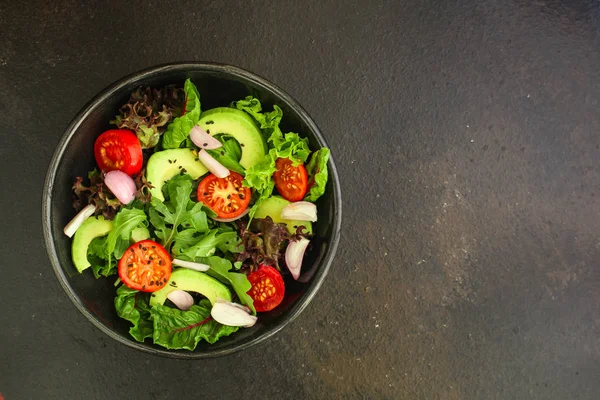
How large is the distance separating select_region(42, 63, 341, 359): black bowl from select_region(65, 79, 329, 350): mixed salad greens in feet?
0.07

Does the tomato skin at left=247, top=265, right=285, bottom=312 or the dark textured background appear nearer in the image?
the tomato skin at left=247, top=265, right=285, bottom=312

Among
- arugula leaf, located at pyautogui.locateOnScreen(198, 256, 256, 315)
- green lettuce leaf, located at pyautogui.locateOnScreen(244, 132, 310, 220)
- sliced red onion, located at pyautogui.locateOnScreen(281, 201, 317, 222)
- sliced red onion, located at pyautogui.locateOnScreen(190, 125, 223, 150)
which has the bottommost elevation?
arugula leaf, located at pyautogui.locateOnScreen(198, 256, 256, 315)

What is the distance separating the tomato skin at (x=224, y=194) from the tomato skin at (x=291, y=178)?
8 centimetres

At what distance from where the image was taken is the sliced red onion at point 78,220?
4.45 feet

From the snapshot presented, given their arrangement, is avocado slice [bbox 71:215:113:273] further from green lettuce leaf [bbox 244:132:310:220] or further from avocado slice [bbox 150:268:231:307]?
green lettuce leaf [bbox 244:132:310:220]

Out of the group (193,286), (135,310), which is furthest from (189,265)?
(135,310)

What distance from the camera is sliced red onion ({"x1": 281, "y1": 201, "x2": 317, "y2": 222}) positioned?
56.6 inches

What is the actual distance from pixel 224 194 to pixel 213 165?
0.07 metres

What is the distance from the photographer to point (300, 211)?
1.44 m

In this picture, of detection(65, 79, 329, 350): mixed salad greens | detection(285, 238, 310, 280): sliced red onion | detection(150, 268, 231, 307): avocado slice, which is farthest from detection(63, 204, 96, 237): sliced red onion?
detection(285, 238, 310, 280): sliced red onion

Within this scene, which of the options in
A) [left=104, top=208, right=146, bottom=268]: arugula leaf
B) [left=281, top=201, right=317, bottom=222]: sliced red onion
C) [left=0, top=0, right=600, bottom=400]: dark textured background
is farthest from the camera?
[left=0, top=0, right=600, bottom=400]: dark textured background

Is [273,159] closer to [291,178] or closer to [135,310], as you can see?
[291,178]

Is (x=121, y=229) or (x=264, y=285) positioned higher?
(x=121, y=229)

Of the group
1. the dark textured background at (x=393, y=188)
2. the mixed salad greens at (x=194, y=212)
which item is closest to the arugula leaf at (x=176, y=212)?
the mixed salad greens at (x=194, y=212)
